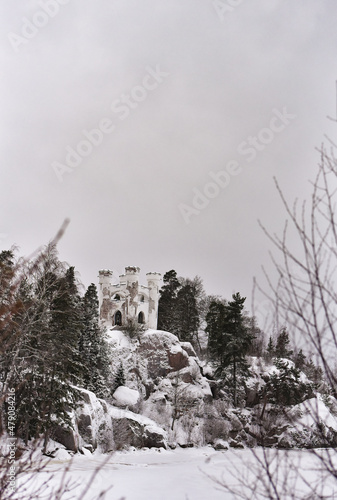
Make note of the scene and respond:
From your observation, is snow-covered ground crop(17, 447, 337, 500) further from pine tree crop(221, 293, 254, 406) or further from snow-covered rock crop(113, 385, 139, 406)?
pine tree crop(221, 293, 254, 406)

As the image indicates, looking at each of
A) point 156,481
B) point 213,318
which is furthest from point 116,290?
point 156,481

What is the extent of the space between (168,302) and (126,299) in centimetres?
656

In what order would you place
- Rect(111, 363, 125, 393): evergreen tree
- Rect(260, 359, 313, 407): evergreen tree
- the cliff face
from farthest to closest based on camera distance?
1. Rect(111, 363, 125, 393): evergreen tree
2. the cliff face
3. Rect(260, 359, 313, 407): evergreen tree

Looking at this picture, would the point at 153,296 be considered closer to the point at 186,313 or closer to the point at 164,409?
the point at 186,313

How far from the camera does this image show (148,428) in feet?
92.5

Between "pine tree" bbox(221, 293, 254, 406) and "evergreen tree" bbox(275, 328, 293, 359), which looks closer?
"evergreen tree" bbox(275, 328, 293, 359)

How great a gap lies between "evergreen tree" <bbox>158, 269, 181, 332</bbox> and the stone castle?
75.2 inches

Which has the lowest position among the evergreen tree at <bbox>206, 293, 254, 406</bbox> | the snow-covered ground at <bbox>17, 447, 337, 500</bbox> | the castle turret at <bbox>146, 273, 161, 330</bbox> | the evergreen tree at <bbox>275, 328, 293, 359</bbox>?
the snow-covered ground at <bbox>17, 447, 337, 500</bbox>

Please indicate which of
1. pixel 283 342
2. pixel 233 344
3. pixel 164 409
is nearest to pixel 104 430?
pixel 164 409

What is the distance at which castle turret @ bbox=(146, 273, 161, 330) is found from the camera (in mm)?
48250

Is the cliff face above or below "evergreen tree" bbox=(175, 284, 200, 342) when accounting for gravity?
below

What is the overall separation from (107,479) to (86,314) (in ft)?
56.3

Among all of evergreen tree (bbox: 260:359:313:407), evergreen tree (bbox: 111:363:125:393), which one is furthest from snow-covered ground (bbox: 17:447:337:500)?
evergreen tree (bbox: 111:363:125:393)

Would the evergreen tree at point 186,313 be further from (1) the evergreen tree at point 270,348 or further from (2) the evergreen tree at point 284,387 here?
(2) the evergreen tree at point 284,387
